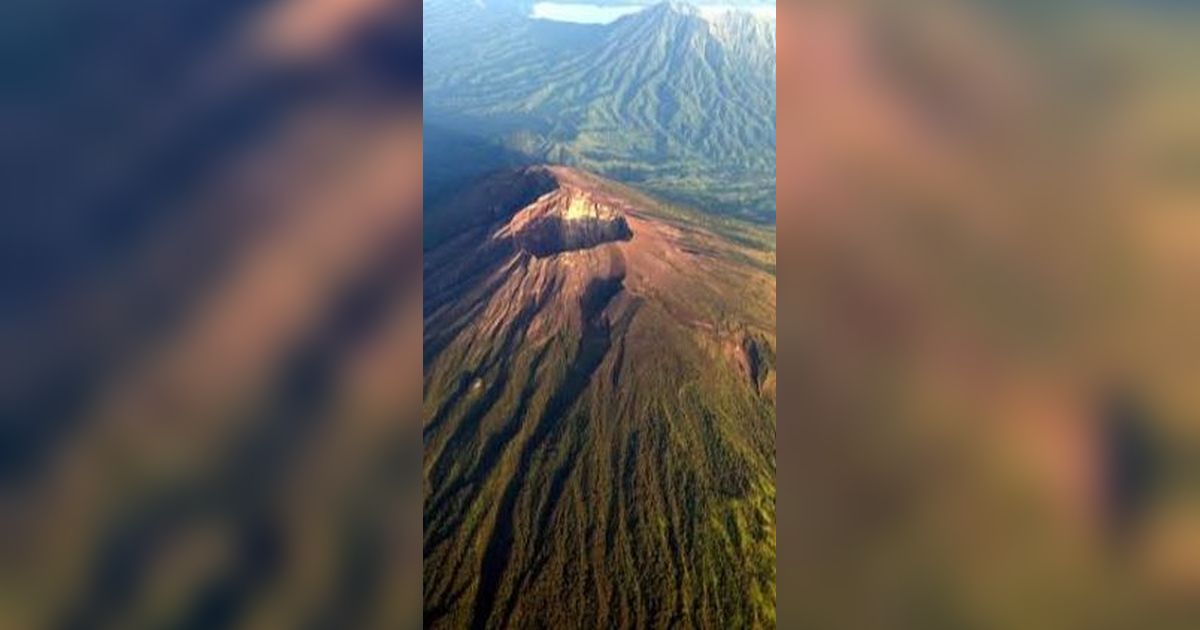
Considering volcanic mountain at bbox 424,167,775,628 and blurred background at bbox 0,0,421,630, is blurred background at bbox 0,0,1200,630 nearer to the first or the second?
blurred background at bbox 0,0,421,630

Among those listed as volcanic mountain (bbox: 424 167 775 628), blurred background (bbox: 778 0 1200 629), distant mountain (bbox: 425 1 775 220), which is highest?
blurred background (bbox: 778 0 1200 629)

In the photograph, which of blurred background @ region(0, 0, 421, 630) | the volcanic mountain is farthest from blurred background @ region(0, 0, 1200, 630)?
the volcanic mountain

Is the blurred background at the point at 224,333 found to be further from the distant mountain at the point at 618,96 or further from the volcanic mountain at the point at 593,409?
the distant mountain at the point at 618,96

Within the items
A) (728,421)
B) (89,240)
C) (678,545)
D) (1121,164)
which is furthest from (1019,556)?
(728,421)

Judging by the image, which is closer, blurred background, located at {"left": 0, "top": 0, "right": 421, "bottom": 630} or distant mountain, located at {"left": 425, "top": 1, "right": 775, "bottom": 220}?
blurred background, located at {"left": 0, "top": 0, "right": 421, "bottom": 630}

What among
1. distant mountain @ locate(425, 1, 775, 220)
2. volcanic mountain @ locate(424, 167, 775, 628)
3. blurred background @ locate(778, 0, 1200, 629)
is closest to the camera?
blurred background @ locate(778, 0, 1200, 629)

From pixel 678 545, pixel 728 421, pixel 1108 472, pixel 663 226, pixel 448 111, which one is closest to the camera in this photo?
pixel 1108 472

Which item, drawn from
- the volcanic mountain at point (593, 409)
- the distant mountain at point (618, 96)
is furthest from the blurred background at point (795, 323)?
the distant mountain at point (618, 96)

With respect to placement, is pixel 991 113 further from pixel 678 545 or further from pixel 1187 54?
pixel 678 545

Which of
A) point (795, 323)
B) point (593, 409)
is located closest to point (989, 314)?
point (795, 323)
